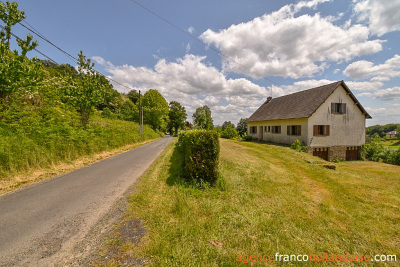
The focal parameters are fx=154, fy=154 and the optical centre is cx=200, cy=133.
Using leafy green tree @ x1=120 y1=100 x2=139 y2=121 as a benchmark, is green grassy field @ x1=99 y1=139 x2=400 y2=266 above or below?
below

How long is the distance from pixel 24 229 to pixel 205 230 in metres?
→ 3.87

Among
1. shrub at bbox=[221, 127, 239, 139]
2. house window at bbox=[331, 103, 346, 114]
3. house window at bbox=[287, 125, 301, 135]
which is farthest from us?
shrub at bbox=[221, 127, 239, 139]

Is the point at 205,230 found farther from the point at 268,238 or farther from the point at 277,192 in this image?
the point at 277,192

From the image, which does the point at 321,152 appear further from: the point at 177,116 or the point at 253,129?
the point at 177,116

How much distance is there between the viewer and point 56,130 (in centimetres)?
A: 901

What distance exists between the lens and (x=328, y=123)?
18.1m

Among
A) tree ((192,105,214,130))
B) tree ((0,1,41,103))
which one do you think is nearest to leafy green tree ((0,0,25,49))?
tree ((0,1,41,103))

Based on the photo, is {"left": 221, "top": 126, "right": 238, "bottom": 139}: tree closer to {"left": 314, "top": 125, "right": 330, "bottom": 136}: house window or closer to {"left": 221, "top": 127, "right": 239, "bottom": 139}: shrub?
{"left": 221, "top": 127, "right": 239, "bottom": 139}: shrub

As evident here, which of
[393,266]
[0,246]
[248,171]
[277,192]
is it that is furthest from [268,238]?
[0,246]

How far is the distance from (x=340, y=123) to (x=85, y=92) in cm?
2762

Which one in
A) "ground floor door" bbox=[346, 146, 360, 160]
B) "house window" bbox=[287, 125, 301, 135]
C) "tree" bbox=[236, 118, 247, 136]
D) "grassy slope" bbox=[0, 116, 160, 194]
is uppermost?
"tree" bbox=[236, 118, 247, 136]

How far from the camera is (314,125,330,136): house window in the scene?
1748 centimetres

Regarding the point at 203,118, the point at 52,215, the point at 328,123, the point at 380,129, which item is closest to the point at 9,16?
the point at 52,215

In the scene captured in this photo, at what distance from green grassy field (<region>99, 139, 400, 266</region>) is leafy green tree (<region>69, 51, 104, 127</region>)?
38.1 feet
